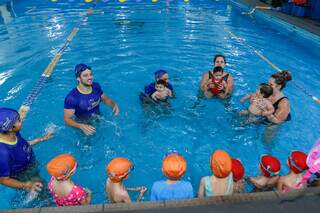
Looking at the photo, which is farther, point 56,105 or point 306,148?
point 56,105

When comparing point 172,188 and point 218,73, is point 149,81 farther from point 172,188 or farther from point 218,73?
point 172,188

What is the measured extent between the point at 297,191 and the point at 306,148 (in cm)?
261

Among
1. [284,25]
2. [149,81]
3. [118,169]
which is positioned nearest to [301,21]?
[284,25]

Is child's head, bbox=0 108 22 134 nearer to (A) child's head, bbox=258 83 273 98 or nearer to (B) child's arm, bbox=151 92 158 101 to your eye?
(B) child's arm, bbox=151 92 158 101

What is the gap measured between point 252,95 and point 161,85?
6.51 ft

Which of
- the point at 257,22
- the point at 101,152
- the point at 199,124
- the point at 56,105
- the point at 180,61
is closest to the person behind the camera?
the point at 101,152

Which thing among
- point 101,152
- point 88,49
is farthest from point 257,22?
point 101,152

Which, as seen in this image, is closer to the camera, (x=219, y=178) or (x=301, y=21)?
(x=219, y=178)

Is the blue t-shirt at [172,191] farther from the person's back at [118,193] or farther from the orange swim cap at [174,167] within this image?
the person's back at [118,193]

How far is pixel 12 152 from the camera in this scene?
11.9 ft

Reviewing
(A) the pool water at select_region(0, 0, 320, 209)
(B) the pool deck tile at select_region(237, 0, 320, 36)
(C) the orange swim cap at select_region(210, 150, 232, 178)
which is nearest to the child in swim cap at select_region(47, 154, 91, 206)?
(A) the pool water at select_region(0, 0, 320, 209)

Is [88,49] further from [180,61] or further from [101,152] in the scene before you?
[101,152]

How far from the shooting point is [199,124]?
6.18m

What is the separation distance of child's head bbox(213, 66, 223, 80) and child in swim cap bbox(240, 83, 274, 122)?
871mm
